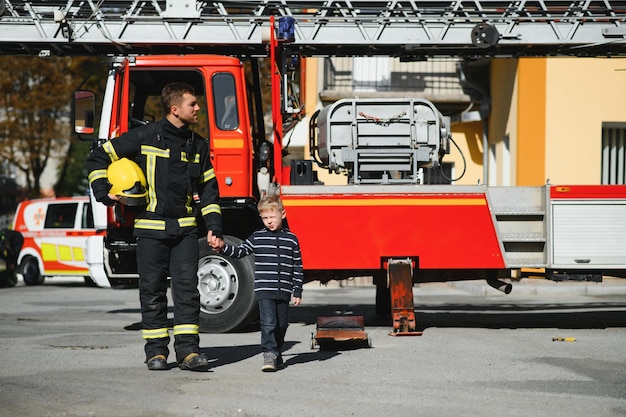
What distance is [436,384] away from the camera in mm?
Result: 7137

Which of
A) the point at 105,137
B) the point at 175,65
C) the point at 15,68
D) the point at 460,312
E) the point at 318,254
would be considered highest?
the point at 15,68

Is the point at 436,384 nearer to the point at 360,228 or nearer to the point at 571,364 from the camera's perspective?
the point at 571,364

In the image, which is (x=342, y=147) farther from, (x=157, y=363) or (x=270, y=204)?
(x=157, y=363)

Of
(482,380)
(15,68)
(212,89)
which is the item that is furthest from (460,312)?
(15,68)

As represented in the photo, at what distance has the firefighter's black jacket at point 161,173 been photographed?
7676 millimetres

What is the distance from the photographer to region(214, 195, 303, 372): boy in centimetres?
780

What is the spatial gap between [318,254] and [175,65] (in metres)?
2.48

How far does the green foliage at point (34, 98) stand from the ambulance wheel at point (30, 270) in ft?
36.0

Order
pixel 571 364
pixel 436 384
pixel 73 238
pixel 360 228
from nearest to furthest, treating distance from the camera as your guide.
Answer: pixel 436 384
pixel 571 364
pixel 360 228
pixel 73 238

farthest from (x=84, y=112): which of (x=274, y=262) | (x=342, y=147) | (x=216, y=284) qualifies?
(x=274, y=262)

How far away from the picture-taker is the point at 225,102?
34.9 feet

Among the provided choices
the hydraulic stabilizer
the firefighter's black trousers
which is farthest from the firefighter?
the hydraulic stabilizer

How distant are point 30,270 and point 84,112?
1244cm

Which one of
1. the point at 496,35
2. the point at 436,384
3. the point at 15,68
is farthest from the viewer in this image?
the point at 15,68
